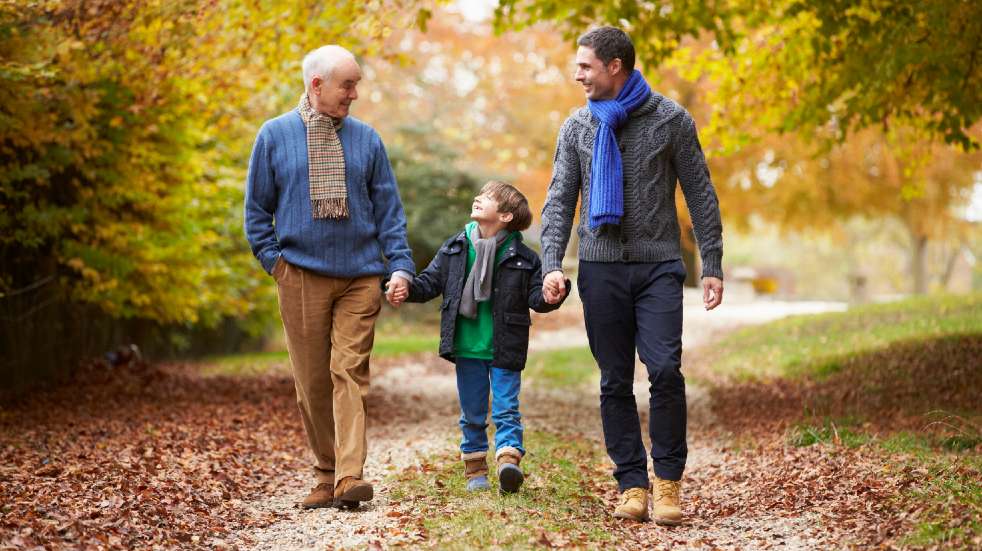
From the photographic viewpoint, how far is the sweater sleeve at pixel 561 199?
5191mm

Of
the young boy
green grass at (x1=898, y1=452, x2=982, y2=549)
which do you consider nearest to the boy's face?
the young boy

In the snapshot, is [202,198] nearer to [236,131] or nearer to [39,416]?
[236,131]

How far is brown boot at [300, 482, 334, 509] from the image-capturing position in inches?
219

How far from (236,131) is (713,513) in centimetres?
940

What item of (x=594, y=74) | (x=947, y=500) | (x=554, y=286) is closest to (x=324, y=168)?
(x=554, y=286)

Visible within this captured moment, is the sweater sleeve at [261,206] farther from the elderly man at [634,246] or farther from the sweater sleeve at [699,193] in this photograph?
the sweater sleeve at [699,193]

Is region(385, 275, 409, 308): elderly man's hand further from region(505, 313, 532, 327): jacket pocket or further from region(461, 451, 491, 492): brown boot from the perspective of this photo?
region(461, 451, 491, 492): brown boot

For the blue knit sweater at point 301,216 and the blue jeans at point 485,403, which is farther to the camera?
the blue jeans at point 485,403

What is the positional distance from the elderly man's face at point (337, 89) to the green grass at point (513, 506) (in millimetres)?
2025

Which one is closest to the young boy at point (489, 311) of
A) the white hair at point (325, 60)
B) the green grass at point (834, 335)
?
the white hair at point (325, 60)

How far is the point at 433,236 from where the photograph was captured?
70.5 ft

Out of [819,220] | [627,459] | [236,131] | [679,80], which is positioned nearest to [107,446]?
[627,459]

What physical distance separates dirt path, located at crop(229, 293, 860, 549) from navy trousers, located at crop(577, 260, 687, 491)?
36cm

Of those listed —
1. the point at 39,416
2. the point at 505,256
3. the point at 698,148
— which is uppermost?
the point at 698,148
